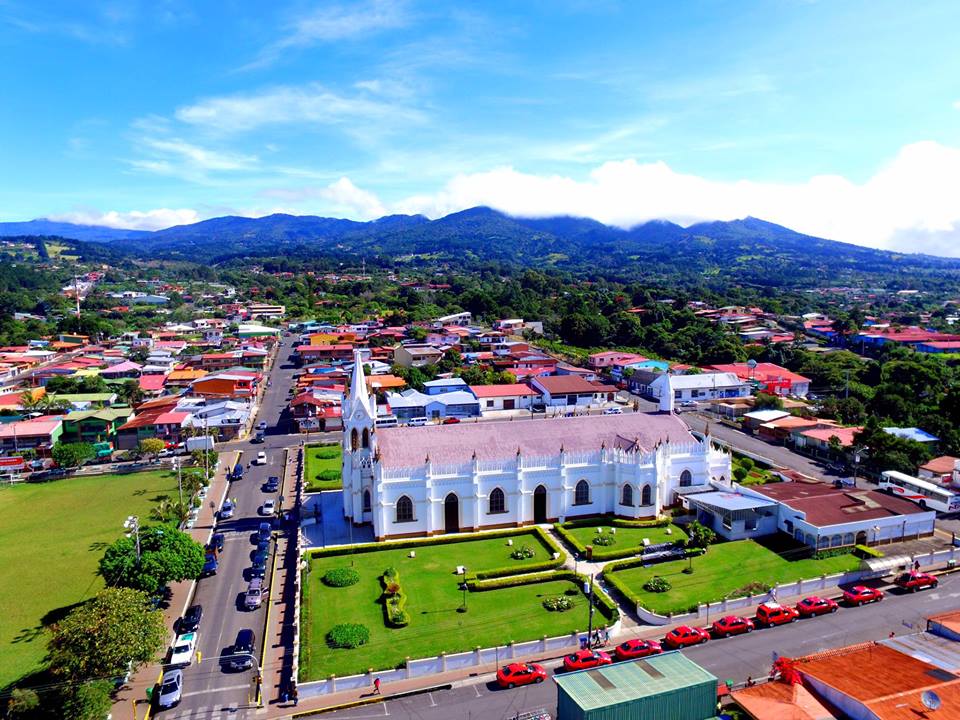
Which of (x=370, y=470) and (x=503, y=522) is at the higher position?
(x=370, y=470)

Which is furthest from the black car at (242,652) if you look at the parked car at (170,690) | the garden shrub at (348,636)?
the garden shrub at (348,636)

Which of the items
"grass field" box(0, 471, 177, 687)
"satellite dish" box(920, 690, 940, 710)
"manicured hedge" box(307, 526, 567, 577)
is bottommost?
"grass field" box(0, 471, 177, 687)

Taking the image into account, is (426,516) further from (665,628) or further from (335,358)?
(335,358)

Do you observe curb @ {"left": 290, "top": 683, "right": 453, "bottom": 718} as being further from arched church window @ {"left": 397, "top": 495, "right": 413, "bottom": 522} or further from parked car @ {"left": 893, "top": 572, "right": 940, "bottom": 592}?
parked car @ {"left": 893, "top": 572, "right": 940, "bottom": 592}

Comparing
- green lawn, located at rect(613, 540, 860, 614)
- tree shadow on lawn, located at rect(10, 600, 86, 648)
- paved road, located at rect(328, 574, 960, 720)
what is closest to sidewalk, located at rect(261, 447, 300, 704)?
paved road, located at rect(328, 574, 960, 720)

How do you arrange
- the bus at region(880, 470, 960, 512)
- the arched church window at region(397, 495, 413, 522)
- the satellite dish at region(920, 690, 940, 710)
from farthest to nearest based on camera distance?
the bus at region(880, 470, 960, 512), the arched church window at region(397, 495, 413, 522), the satellite dish at region(920, 690, 940, 710)

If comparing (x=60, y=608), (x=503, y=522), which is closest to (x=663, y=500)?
(x=503, y=522)

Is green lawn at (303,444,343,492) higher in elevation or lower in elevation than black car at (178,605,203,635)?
lower
